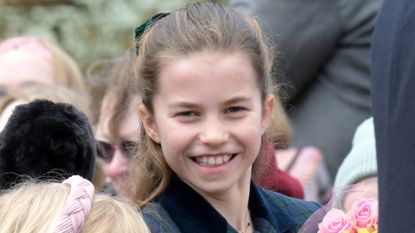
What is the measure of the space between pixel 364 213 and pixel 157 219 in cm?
53

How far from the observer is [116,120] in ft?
14.3

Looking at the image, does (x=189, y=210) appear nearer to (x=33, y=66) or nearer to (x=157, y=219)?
(x=157, y=219)

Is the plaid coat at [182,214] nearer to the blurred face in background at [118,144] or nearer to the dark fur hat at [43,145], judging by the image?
the dark fur hat at [43,145]

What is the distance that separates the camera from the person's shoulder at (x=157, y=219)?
9.59ft

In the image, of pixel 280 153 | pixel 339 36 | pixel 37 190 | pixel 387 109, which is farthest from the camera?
pixel 339 36

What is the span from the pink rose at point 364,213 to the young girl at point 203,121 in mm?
315

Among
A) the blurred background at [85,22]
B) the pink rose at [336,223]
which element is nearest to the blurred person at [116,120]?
the pink rose at [336,223]

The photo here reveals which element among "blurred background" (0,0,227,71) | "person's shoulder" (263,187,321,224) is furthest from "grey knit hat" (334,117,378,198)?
"blurred background" (0,0,227,71)

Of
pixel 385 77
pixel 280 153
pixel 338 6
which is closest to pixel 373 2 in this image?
pixel 338 6

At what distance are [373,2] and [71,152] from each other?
267 cm

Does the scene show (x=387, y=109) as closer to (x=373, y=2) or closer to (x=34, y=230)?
(x=34, y=230)

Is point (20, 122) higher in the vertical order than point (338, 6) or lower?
lower

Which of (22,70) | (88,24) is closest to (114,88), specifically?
(22,70)

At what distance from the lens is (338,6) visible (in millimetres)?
5480
